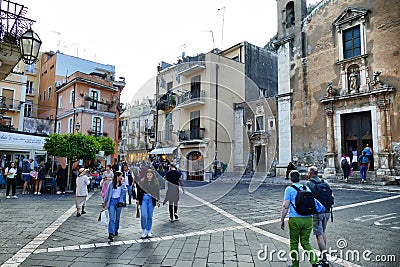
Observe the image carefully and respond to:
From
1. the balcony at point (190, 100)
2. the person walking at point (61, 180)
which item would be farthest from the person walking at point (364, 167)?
the balcony at point (190, 100)

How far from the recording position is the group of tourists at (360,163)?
13.9 metres

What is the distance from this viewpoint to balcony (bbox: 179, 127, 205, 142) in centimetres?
2488

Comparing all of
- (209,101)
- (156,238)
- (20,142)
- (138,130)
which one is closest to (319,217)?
(156,238)

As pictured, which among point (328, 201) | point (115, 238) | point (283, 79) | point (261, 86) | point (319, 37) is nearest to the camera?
point (328, 201)

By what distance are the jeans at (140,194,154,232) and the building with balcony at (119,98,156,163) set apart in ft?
83.9

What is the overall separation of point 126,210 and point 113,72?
99.7 feet

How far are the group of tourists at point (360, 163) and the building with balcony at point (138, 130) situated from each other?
20.2 m

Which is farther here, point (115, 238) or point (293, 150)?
point (293, 150)

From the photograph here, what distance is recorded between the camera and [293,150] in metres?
18.9

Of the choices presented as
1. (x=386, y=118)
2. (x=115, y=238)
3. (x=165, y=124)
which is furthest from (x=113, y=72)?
(x=115, y=238)

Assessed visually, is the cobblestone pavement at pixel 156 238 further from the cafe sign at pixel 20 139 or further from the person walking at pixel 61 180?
the cafe sign at pixel 20 139

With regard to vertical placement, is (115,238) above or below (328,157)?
below

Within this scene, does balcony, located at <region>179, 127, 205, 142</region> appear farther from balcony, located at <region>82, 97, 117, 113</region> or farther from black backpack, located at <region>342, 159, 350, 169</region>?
black backpack, located at <region>342, 159, 350, 169</region>

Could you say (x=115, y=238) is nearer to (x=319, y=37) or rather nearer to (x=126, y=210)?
(x=126, y=210)
